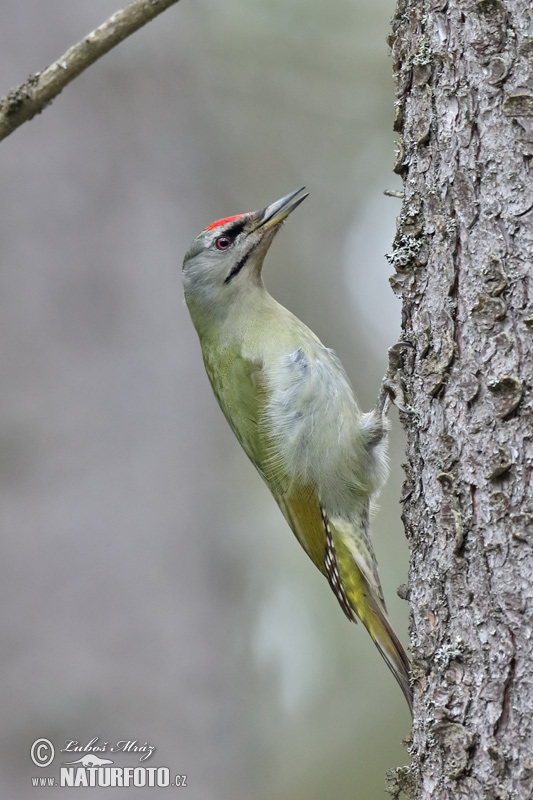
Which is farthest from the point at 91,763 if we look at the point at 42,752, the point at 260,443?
the point at 260,443

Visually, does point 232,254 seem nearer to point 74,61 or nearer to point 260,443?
point 260,443

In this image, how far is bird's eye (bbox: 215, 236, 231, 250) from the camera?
402 centimetres

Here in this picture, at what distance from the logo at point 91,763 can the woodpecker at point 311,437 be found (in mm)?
1747

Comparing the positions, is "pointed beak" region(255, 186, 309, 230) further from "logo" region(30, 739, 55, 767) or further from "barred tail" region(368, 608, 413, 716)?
"logo" region(30, 739, 55, 767)

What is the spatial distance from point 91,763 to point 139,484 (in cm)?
154

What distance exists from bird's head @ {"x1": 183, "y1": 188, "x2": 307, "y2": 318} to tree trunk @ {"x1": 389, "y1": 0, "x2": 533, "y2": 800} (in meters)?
1.56

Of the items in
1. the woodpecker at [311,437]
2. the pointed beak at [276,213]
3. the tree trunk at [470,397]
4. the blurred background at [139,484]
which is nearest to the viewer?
the tree trunk at [470,397]

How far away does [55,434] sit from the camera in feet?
15.3

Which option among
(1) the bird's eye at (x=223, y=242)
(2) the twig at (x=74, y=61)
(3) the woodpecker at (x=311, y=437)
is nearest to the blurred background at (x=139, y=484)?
(1) the bird's eye at (x=223, y=242)

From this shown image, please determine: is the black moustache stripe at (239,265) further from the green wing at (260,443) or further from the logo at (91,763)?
the logo at (91,763)

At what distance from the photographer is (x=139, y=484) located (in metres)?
4.88

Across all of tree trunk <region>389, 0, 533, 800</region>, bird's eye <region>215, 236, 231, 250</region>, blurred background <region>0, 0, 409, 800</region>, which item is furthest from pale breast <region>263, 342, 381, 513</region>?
blurred background <region>0, 0, 409, 800</region>

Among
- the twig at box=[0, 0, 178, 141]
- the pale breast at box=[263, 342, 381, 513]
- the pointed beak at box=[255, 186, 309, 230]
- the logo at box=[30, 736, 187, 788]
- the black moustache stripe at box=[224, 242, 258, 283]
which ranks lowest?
the logo at box=[30, 736, 187, 788]

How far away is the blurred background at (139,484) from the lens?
14.9 ft
